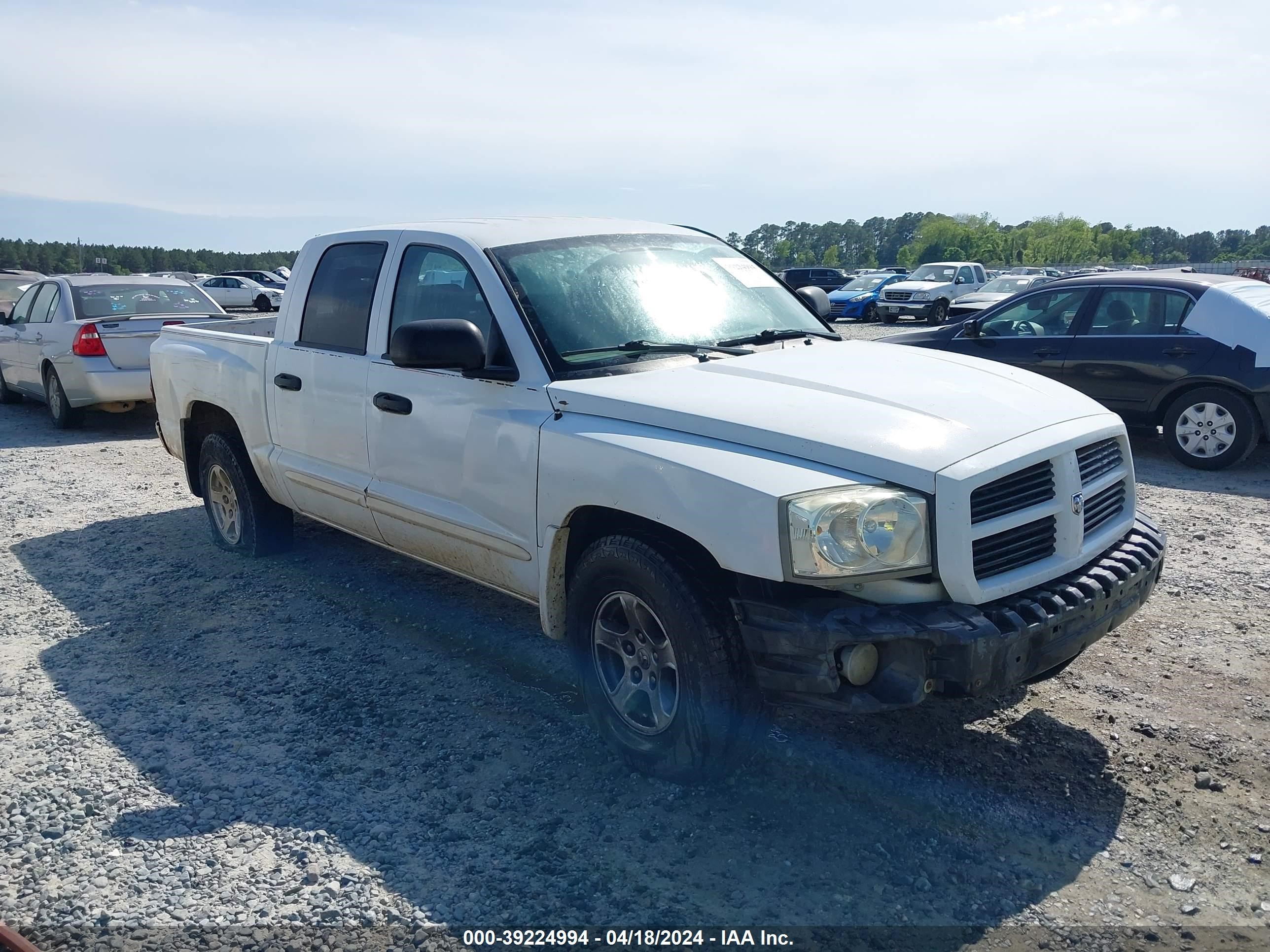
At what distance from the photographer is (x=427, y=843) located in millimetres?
3318

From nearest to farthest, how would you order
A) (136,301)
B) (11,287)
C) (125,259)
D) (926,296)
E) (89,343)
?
(89,343)
(136,301)
(11,287)
(926,296)
(125,259)

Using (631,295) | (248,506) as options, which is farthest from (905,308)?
(631,295)

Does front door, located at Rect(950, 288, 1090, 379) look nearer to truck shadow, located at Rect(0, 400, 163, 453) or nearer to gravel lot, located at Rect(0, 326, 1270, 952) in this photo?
gravel lot, located at Rect(0, 326, 1270, 952)

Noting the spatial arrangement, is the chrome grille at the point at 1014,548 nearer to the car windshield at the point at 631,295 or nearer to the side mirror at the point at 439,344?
the car windshield at the point at 631,295

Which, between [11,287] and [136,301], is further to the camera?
[11,287]

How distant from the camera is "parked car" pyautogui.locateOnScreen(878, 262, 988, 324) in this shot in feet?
98.4

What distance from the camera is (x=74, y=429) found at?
37.5ft

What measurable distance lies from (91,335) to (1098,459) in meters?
10.3

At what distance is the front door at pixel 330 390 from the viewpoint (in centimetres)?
488

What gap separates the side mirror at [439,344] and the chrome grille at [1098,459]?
2.19 meters

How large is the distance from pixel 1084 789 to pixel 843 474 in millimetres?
1507

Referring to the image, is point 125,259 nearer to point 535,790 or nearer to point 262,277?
point 262,277

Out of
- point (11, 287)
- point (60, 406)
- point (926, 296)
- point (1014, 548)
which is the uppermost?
point (11, 287)

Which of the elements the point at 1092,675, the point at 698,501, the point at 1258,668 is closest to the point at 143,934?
the point at 698,501
